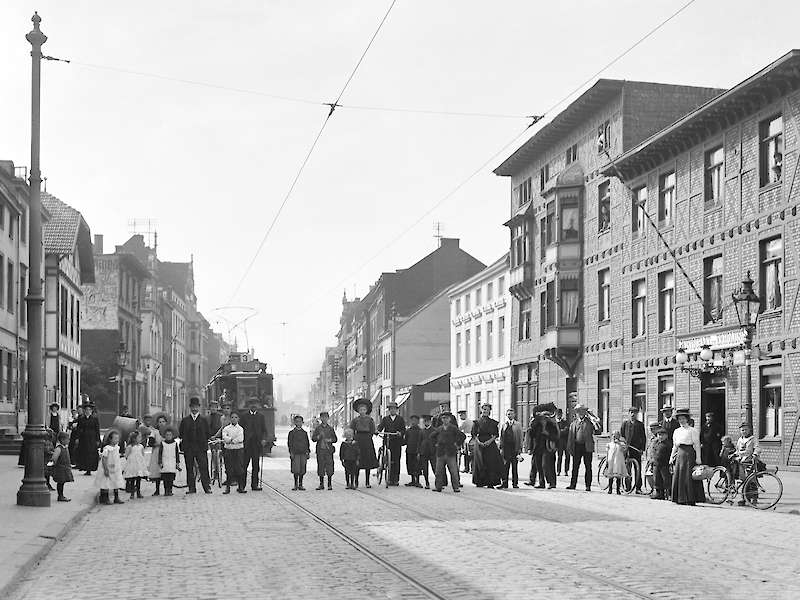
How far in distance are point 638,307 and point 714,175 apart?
20.0 feet

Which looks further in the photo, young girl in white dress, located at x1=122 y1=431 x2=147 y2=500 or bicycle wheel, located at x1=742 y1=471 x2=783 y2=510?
young girl in white dress, located at x1=122 y1=431 x2=147 y2=500

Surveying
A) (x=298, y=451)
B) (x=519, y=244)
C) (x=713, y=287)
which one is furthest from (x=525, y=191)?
(x=298, y=451)

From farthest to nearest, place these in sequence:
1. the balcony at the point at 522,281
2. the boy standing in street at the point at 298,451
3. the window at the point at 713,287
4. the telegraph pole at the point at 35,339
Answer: the balcony at the point at 522,281, the window at the point at 713,287, the boy standing in street at the point at 298,451, the telegraph pole at the point at 35,339

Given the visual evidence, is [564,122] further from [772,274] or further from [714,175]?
[772,274]

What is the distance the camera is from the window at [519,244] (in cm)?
4631

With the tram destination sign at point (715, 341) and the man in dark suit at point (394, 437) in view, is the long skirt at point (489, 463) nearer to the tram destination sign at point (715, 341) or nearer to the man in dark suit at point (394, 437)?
the man in dark suit at point (394, 437)

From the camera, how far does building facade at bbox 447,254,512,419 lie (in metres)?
51.0

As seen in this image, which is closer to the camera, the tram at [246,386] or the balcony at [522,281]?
the tram at [246,386]

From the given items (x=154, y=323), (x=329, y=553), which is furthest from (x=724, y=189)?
(x=154, y=323)

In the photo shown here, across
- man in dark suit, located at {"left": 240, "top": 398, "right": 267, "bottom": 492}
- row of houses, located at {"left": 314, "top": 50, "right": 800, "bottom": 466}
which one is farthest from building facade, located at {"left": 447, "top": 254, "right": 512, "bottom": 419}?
man in dark suit, located at {"left": 240, "top": 398, "right": 267, "bottom": 492}

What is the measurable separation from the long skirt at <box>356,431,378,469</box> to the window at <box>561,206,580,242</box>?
19160 millimetres

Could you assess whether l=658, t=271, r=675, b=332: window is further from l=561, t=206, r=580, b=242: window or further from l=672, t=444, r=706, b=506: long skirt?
l=672, t=444, r=706, b=506: long skirt

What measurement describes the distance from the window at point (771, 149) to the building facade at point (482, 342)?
21971 millimetres

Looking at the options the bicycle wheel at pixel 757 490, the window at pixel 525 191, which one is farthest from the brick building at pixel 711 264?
the window at pixel 525 191
